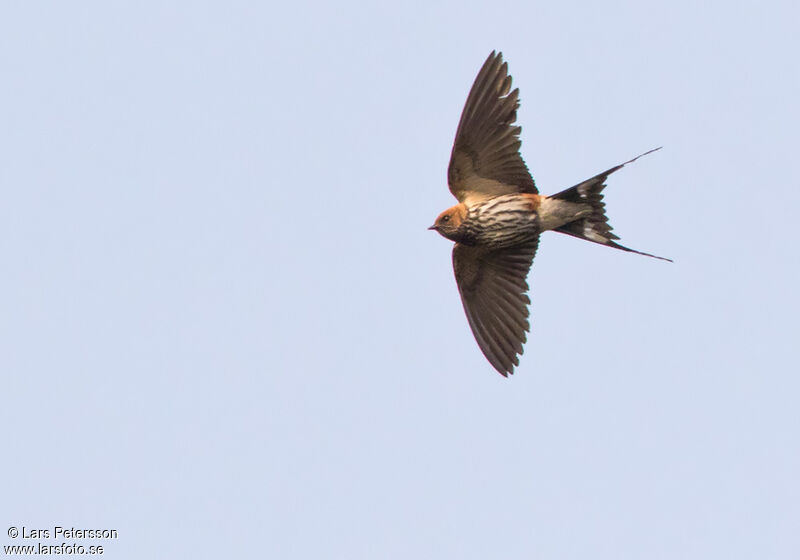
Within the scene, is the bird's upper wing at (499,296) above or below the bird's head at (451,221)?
below

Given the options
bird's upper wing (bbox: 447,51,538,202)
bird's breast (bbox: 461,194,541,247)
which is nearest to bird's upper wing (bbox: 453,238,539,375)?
bird's breast (bbox: 461,194,541,247)

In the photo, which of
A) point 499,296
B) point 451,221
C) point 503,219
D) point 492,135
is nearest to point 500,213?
point 503,219

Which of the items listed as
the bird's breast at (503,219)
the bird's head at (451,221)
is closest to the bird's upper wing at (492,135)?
the bird's breast at (503,219)

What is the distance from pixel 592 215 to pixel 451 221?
46.8 inches

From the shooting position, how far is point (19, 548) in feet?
33.3

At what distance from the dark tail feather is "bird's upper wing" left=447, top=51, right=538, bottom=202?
0.37 meters

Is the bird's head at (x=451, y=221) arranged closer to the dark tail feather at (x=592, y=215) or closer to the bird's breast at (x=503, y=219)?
the bird's breast at (x=503, y=219)

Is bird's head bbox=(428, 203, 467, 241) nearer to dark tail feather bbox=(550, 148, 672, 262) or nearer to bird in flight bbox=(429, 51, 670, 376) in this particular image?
bird in flight bbox=(429, 51, 670, 376)

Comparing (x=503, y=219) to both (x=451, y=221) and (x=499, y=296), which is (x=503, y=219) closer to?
(x=451, y=221)

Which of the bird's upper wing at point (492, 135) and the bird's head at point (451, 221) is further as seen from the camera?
the bird's head at point (451, 221)

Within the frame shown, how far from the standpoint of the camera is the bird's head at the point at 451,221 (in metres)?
9.73

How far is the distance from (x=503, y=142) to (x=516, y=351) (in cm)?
196

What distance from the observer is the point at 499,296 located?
10.3 meters

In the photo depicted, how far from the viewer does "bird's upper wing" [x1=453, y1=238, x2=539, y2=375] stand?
10211 millimetres
